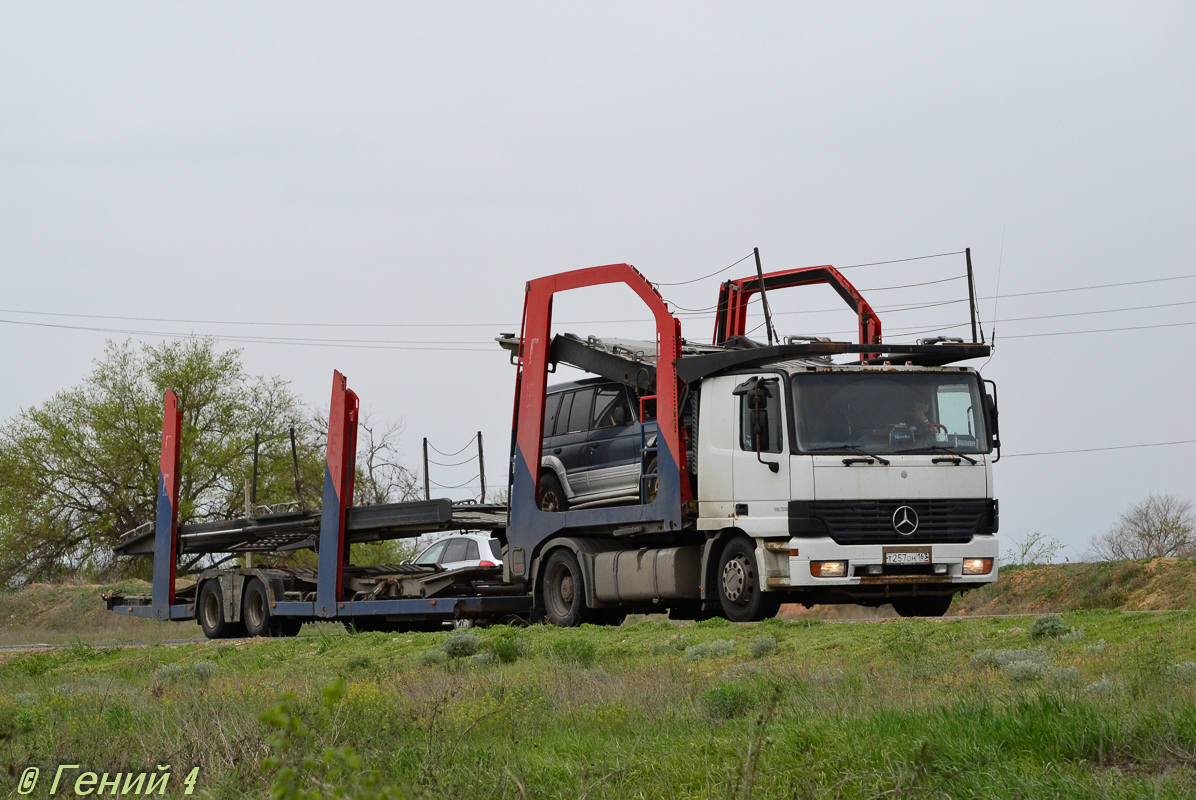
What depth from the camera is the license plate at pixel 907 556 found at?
13.6 meters

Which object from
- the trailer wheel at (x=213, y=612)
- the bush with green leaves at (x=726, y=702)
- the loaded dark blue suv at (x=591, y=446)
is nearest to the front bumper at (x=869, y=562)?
the loaded dark blue suv at (x=591, y=446)

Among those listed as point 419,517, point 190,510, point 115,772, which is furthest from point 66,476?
point 115,772

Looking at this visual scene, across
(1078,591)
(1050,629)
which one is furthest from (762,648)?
(1078,591)

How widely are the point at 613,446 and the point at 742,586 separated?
2562 millimetres

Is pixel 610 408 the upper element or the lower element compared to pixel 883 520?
upper

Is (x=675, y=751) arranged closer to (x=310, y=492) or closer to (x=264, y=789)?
(x=264, y=789)

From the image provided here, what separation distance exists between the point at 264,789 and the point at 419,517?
11.0m

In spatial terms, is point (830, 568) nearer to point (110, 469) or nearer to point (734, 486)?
point (734, 486)

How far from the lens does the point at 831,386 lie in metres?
13.8

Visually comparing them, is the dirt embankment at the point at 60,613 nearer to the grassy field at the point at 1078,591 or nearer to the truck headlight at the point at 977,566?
the grassy field at the point at 1078,591

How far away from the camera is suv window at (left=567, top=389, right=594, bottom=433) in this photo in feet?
52.3

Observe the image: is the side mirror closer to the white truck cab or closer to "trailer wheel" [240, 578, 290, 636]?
the white truck cab

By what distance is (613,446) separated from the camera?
15531 millimetres

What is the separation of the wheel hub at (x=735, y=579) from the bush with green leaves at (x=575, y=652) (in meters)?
2.62
